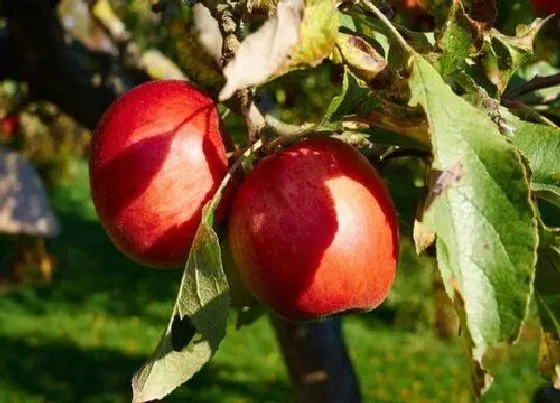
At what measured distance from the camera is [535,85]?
3.34ft

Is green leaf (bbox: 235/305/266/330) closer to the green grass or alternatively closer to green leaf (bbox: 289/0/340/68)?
green leaf (bbox: 289/0/340/68)

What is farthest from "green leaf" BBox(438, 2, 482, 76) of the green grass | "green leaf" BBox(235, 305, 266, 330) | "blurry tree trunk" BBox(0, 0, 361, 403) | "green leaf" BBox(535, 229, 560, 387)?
the green grass

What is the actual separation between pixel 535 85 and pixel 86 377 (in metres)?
4.34

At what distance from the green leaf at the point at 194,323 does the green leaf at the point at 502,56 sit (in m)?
0.24

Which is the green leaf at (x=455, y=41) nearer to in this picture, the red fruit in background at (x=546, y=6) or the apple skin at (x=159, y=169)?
the apple skin at (x=159, y=169)

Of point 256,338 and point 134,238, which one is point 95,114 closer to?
point 134,238

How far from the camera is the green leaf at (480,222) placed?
621 millimetres

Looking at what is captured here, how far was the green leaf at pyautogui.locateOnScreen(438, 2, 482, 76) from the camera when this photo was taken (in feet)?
2.31

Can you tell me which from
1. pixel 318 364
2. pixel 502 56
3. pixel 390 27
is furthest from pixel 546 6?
pixel 318 364

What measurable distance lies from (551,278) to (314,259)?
0.22 m

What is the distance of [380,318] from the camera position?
6.87 meters

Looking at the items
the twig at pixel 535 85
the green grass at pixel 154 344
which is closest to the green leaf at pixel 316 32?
the twig at pixel 535 85

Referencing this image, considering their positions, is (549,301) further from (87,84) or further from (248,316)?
(87,84)

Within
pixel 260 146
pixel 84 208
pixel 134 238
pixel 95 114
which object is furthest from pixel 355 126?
pixel 84 208
